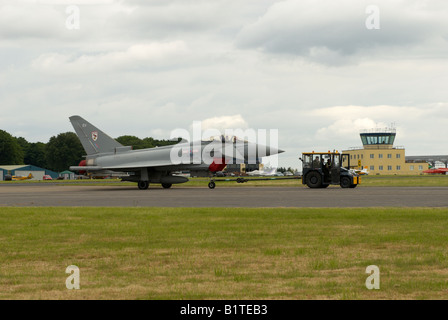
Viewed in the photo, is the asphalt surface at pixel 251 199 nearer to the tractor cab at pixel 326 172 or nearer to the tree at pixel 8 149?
the tractor cab at pixel 326 172

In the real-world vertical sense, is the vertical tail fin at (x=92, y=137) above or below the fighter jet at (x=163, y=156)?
above


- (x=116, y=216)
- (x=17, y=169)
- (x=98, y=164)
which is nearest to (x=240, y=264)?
(x=116, y=216)

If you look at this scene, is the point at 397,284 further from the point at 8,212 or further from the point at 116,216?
the point at 8,212

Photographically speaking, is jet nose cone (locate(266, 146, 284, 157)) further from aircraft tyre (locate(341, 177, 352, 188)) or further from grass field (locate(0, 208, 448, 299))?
grass field (locate(0, 208, 448, 299))

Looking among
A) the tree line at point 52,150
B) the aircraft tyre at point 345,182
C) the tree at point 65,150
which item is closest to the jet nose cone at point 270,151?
the aircraft tyre at point 345,182

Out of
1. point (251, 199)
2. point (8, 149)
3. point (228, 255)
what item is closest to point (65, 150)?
point (8, 149)

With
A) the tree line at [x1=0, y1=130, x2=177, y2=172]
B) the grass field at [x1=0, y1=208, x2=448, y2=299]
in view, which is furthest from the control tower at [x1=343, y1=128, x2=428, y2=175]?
the grass field at [x1=0, y1=208, x2=448, y2=299]

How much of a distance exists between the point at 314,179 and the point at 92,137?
17.9 m

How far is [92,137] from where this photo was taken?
43531 mm

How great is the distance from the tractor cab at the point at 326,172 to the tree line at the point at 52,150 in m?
82.1

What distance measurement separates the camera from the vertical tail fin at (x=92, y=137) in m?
43.4

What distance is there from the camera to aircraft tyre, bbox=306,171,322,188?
3812 cm

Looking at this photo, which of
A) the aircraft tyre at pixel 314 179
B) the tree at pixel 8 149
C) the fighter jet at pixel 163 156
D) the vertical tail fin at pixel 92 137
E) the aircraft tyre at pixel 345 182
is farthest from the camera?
the tree at pixel 8 149

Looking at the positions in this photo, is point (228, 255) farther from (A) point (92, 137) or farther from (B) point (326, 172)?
(A) point (92, 137)
